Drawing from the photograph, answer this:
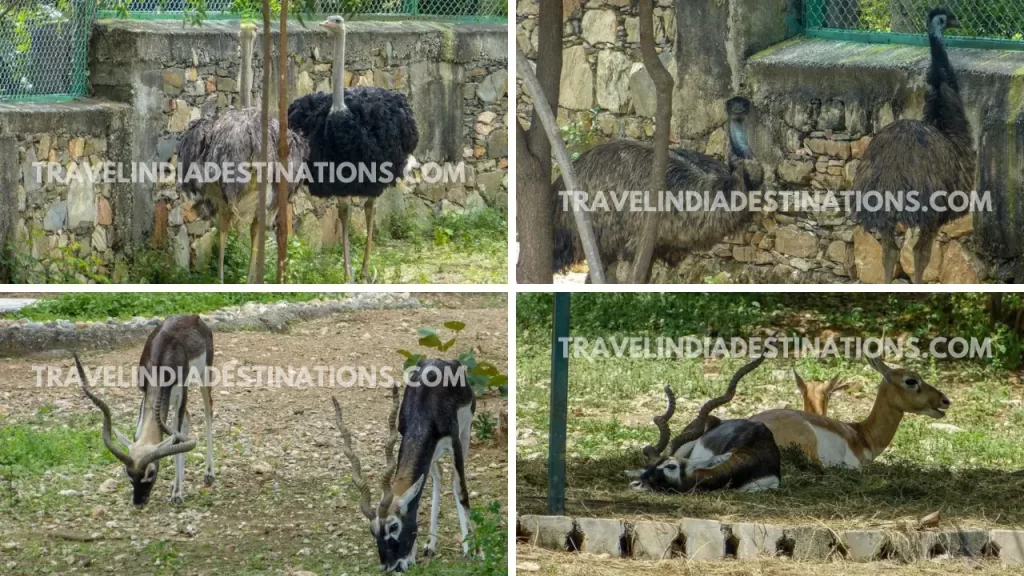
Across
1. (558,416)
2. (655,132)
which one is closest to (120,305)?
(558,416)

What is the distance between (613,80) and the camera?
9.80m

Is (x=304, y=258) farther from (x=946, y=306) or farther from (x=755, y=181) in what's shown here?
(x=946, y=306)

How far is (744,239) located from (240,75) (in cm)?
287

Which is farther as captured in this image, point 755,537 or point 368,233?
point 368,233

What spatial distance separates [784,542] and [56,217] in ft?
13.1

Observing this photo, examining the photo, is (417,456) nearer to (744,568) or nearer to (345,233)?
(744,568)

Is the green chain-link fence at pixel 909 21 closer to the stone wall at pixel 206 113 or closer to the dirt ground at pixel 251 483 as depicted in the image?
the stone wall at pixel 206 113

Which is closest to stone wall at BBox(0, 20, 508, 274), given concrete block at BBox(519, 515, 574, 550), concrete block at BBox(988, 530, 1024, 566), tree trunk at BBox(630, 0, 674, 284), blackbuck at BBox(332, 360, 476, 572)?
tree trunk at BBox(630, 0, 674, 284)

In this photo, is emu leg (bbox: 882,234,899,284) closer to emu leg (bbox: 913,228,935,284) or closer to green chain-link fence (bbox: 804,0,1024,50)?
emu leg (bbox: 913,228,935,284)

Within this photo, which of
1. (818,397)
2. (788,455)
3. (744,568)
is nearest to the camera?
(744,568)

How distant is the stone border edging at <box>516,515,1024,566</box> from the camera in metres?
6.34

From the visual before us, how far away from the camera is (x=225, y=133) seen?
792 centimetres

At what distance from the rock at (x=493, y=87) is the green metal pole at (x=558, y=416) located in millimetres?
3961

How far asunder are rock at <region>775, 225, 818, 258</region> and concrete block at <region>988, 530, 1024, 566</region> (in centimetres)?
289
